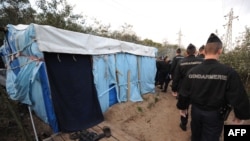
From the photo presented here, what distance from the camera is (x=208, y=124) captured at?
1896mm

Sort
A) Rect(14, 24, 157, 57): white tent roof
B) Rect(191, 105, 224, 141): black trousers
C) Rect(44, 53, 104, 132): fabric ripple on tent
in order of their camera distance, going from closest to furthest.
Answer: Rect(191, 105, 224, 141): black trousers → Rect(14, 24, 157, 57): white tent roof → Rect(44, 53, 104, 132): fabric ripple on tent

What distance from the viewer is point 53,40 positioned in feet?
9.98

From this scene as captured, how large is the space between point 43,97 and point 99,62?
1758 millimetres

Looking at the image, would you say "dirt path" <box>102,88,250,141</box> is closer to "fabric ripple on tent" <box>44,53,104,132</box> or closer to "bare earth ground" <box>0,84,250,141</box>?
"bare earth ground" <box>0,84,250,141</box>

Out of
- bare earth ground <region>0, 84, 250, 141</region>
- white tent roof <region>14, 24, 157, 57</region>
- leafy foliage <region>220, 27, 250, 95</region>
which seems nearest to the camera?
white tent roof <region>14, 24, 157, 57</region>

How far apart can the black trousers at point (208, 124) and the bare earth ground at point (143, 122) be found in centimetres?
172

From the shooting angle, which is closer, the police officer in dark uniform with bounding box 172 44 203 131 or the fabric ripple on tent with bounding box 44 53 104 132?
the fabric ripple on tent with bounding box 44 53 104 132

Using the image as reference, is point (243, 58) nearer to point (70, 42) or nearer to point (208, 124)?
point (208, 124)

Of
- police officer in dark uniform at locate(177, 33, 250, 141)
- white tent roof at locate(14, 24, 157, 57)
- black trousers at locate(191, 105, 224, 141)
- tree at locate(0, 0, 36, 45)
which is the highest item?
tree at locate(0, 0, 36, 45)

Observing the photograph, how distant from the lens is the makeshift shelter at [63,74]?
115 inches

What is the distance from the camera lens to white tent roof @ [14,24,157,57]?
2.87 metres

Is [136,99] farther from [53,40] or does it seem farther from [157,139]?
[53,40]

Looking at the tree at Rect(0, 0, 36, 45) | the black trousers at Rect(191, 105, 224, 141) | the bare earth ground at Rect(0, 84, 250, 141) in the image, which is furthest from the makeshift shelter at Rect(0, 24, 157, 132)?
the tree at Rect(0, 0, 36, 45)

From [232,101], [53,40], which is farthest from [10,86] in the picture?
[232,101]
